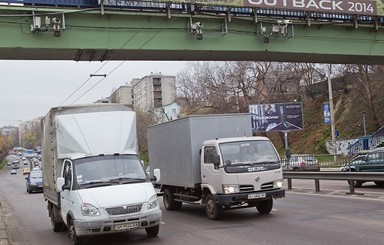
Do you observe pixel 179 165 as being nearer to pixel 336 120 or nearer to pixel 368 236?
pixel 368 236

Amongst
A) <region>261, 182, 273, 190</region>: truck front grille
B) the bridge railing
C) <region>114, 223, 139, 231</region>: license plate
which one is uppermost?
the bridge railing

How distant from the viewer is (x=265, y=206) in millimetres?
13461

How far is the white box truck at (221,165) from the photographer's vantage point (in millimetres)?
12398

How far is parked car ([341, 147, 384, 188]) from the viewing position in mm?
20188

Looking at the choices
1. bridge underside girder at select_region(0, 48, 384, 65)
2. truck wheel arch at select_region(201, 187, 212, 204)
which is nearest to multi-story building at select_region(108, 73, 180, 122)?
bridge underside girder at select_region(0, 48, 384, 65)

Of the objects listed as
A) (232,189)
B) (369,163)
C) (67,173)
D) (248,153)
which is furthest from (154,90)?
(67,173)

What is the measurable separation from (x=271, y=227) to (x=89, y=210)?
419 centimetres

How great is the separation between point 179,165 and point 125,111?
3.97 metres

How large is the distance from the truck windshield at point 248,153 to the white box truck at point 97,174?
2.69 meters

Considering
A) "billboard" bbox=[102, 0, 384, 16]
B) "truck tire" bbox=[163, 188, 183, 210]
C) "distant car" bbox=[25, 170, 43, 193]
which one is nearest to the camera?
"truck tire" bbox=[163, 188, 183, 210]

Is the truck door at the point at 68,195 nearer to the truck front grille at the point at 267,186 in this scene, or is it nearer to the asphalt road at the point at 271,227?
the asphalt road at the point at 271,227

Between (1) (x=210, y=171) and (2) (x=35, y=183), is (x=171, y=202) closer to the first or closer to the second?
(1) (x=210, y=171)

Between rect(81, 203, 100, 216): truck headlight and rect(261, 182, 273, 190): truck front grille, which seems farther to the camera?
rect(261, 182, 273, 190): truck front grille

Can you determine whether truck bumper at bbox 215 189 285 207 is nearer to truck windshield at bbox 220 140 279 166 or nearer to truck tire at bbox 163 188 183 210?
truck windshield at bbox 220 140 279 166
